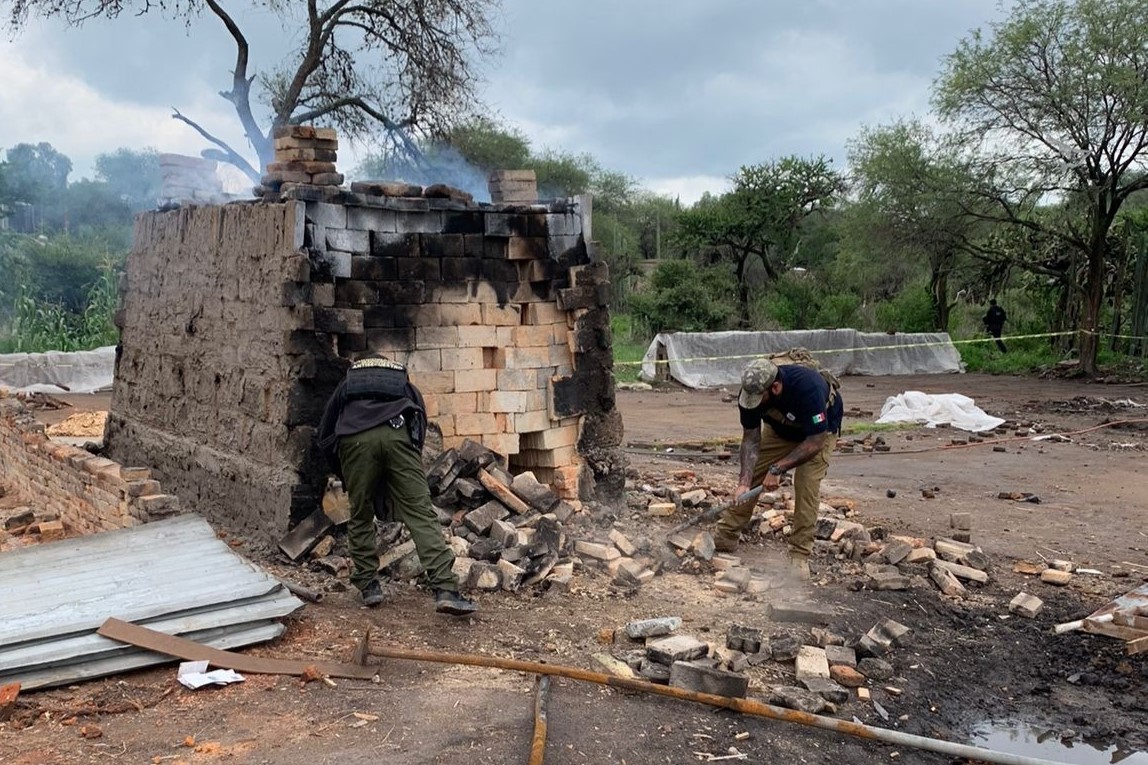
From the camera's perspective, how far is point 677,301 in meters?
25.1

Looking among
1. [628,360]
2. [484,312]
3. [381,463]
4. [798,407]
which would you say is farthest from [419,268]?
[628,360]

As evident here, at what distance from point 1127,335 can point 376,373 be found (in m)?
21.5

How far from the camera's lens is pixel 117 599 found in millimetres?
5250

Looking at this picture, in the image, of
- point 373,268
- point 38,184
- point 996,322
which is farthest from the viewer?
point 38,184

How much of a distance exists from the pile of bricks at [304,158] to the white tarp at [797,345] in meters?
12.8

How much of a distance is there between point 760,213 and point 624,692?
85.4 feet

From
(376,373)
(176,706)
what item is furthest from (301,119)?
(176,706)

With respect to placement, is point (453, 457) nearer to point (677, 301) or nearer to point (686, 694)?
point (686, 694)

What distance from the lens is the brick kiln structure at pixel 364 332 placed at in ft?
22.6

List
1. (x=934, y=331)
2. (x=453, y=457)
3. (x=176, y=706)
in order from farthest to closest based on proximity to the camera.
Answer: (x=934, y=331) → (x=453, y=457) → (x=176, y=706)

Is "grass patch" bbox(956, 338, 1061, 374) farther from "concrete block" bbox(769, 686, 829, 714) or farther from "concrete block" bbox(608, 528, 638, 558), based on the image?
"concrete block" bbox(769, 686, 829, 714)

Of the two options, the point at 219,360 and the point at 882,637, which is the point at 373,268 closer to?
the point at 219,360

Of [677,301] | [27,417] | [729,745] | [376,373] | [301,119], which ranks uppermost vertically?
[301,119]

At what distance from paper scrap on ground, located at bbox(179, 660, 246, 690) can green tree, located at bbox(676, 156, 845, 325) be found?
2555 cm
